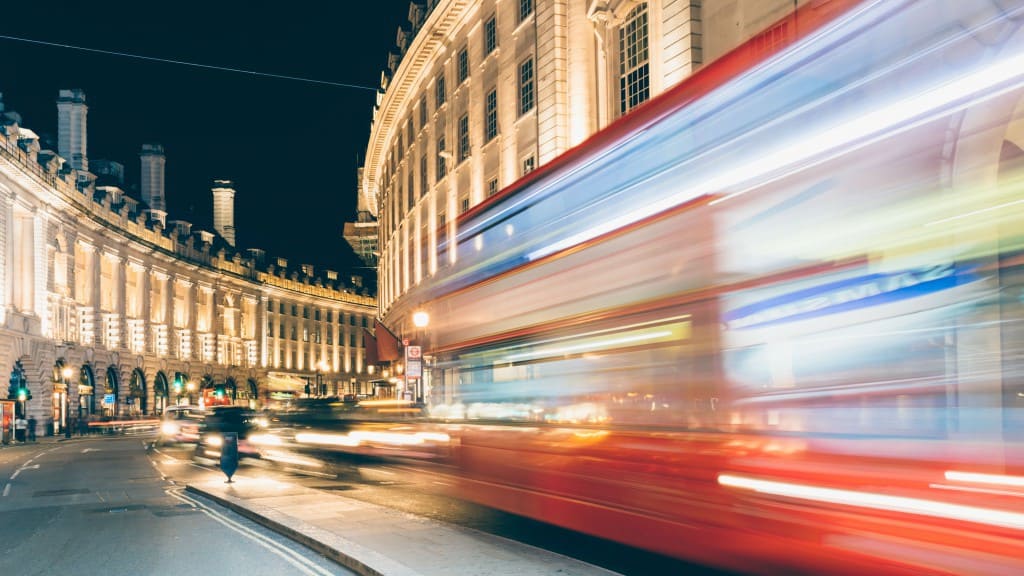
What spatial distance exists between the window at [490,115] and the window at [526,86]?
96.1 inches

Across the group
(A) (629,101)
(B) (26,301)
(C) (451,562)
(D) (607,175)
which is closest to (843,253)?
(D) (607,175)

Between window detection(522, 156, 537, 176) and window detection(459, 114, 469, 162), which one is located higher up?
window detection(459, 114, 469, 162)

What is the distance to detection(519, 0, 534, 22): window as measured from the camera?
100.0 ft

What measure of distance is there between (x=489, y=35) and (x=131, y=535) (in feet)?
86.3

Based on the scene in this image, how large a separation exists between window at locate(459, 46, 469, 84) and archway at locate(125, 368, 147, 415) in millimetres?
48414

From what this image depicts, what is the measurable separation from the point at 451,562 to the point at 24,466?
74.0ft

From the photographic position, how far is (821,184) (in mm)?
5863

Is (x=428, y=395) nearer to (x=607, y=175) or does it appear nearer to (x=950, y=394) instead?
(x=607, y=175)

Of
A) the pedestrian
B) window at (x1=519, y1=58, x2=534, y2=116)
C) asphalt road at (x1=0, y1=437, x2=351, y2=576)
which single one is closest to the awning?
the pedestrian

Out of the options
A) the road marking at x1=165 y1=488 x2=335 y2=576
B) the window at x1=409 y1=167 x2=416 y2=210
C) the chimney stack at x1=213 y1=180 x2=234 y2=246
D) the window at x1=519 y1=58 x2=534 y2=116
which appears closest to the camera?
the road marking at x1=165 y1=488 x2=335 y2=576

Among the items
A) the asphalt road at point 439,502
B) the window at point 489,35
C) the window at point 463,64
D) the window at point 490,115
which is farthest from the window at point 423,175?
the asphalt road at point 439,502

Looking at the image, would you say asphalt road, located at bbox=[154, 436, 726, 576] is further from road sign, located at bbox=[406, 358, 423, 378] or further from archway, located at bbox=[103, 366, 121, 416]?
archway, located at bbox=[103, 366, 121, 416]

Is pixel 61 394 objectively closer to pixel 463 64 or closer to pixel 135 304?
pixel 135 304

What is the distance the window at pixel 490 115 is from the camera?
111 ft
